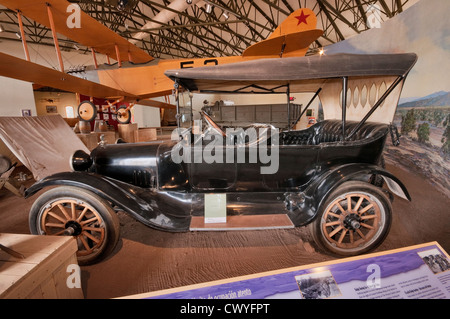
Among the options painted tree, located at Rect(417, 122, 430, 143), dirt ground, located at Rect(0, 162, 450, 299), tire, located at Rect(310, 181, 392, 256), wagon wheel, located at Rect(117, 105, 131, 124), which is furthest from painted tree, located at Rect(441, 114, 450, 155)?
wagon wheel, located at Rect(117, 105, 131, 124)

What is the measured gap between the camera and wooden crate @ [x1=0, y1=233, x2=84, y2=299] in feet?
3.67

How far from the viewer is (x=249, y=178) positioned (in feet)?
8.14

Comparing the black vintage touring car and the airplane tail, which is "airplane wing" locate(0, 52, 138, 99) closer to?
the black vintage touring car

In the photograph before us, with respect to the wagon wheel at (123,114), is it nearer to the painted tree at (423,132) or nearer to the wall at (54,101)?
the painted tree at (423,132)

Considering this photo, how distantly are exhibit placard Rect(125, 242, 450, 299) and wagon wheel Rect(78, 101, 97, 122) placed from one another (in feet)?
24.5

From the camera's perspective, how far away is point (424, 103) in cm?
333

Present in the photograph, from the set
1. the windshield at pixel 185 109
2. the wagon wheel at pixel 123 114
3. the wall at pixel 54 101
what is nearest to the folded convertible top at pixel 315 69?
the windshield at pixel 185 109

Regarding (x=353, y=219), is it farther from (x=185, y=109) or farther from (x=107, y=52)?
(x=107, y=52)

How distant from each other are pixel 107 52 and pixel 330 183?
1011 centimetres

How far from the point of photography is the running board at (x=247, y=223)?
82.0 inches

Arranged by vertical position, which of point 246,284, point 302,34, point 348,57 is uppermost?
point 302,34
